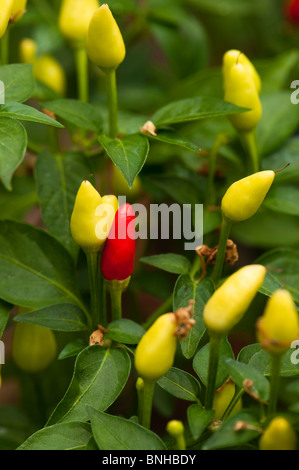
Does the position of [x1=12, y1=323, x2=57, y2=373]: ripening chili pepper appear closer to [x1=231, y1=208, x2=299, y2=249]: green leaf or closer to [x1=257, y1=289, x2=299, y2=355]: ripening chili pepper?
[x1=257, y1=289, x2=299, y2=355]: ripening chili pepper

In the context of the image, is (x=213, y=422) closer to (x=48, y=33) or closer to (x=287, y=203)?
(x=287, y=203)

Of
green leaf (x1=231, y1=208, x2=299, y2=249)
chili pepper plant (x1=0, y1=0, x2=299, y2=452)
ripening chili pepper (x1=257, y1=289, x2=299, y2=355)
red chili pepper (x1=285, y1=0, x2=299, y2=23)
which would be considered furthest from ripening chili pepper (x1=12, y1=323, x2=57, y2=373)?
red chili pepper (x1=285, y1=0, x2=299, y2=23)

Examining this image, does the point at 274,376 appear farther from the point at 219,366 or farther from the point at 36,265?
the point at 36,265

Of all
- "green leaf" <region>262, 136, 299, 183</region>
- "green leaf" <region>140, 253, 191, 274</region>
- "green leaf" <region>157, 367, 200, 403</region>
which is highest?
"green leaf" <region>262, 136, 299, 183</region>

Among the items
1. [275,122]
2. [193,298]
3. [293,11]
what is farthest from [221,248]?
[293,11]

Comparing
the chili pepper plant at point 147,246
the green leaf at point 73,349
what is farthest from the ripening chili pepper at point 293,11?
the green leaf at point 73,349
